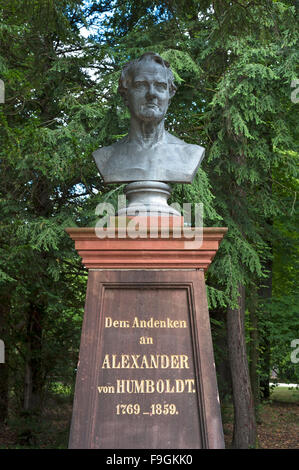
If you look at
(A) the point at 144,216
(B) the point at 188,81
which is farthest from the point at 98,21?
(A) the point at 144,216

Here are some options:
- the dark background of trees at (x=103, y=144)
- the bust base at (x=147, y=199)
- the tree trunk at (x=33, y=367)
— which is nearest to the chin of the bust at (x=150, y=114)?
the bust base at (x=147, y=199)

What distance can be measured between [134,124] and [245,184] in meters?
5.94

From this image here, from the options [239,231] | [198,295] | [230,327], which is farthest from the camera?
[230,327]

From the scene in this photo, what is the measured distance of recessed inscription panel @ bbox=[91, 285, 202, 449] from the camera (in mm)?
3516

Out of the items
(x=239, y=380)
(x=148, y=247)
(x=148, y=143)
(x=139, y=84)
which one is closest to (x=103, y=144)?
(x=148, y=143)

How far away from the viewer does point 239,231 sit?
9.30m

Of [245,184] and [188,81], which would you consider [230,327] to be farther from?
[188,81]

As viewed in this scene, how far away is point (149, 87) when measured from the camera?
4289 millimetres

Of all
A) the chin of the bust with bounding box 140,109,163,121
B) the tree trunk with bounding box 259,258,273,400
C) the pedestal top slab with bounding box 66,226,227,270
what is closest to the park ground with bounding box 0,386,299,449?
the tree trunk with bounding box 259,258,273,400

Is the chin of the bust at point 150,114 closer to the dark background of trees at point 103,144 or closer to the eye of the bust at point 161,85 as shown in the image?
the eye of the bust at point 161,85

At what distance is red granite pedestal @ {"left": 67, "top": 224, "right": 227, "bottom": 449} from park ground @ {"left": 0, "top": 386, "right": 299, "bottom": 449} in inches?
283

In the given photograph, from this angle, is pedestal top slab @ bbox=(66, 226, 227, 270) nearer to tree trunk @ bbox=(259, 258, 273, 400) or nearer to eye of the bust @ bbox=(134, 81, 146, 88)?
eye of the bust @ bbox=(134, 81, 146, 88)

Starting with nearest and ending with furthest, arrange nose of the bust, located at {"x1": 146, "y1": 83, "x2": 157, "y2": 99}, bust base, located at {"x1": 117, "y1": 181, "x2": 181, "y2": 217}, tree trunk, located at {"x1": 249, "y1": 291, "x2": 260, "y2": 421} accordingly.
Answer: bust base, located at {"x1": 117, "y1": 181, "x2": 181, "y2": 217} → nose of the bust, located at {"x1": 146, "y1": 83, "x2": 157, "y2": 99} → tree trunk, located at {"x1": 249, "y1": 291, "x2": 260, "y2": 421}
